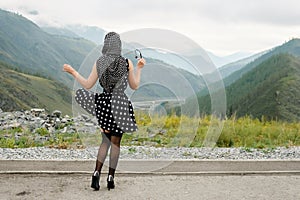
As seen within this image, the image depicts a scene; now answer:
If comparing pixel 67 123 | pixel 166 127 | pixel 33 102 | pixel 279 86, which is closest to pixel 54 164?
pixel 166 127

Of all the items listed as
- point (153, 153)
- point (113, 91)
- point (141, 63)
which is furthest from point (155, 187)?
point (153, 153)

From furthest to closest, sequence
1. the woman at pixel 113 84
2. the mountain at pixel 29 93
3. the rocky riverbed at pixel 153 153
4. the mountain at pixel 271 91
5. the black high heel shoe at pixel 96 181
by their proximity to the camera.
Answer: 1. the mountain at pixel 29 93
2. the mountain at pixel 271 91
3. the rocky riverbed at pixel 153 153
4. the black high heel shoe at pixel 96 181
5. the woman at pixel 113 84

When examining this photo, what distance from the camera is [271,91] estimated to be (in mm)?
75688

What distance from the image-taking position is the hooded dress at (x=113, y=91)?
4215mm

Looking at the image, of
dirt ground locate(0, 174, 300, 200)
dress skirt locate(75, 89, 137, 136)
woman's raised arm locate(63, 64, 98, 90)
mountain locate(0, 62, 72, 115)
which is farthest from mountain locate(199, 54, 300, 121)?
woman's raised arm locate(63, 64, 98, 90)

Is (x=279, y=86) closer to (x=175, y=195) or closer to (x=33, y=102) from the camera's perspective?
(x=33, y=102)

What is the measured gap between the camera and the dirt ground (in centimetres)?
425

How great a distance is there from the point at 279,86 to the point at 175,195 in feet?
247

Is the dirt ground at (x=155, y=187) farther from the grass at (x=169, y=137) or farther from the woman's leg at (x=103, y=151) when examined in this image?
the grass at (x=169, y=137)

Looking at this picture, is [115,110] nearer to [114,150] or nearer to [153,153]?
[114,150]

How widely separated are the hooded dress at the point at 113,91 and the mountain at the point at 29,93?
84.0 m

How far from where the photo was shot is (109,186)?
4402 millimetres

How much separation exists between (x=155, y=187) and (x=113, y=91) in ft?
4.01

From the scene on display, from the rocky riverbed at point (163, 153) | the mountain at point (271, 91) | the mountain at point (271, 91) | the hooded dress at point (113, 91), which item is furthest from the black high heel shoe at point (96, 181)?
the mountain at point (271, 91)
